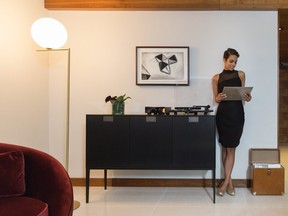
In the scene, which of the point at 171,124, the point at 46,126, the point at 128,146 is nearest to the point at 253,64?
the point at 171,124

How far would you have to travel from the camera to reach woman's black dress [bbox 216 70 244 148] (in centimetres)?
338

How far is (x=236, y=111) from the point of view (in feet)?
11.1

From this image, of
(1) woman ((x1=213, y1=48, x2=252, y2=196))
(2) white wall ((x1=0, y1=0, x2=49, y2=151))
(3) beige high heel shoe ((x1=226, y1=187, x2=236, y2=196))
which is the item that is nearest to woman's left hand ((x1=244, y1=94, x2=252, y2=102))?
(1) woman ((x1=213, y1=48, x2=252, y2=196))

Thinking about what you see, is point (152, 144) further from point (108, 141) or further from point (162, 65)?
point (162, 65)

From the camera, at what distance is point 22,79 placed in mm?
3129

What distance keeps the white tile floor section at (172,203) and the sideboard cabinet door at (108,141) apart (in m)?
0.42

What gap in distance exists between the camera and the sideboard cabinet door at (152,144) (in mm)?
3158

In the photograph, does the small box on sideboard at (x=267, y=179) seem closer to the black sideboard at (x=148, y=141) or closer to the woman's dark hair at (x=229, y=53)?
the black sideboard at (x=148, y=141)

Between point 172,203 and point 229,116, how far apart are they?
119 cm

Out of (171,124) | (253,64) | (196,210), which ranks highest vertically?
(253,64)

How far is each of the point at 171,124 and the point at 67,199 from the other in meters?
1.59

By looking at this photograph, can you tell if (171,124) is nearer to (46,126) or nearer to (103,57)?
(103,57)

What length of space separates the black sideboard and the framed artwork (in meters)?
0.68

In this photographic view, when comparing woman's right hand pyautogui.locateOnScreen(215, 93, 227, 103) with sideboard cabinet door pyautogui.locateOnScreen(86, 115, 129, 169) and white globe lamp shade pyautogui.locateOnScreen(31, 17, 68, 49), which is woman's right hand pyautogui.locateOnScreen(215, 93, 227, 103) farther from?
white globe lamp shade pyautogui.locateOnScreen(31, 17, 68, 49)
